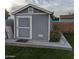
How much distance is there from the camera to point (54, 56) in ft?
4.37

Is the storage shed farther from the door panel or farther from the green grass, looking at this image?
the green grass

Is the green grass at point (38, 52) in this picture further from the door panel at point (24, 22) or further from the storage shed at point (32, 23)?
the door panel at point (24, 22)

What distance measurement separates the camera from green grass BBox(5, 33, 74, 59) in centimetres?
133

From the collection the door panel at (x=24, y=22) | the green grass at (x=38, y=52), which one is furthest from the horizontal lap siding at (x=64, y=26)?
the door panel at (x=24, y=22)

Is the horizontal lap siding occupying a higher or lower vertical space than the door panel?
lower

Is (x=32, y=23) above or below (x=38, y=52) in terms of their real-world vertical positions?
above

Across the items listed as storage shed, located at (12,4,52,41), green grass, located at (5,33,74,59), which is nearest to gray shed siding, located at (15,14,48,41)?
storage shed, located at (12,4,52,41)

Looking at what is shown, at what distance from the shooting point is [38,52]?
1.36 meters

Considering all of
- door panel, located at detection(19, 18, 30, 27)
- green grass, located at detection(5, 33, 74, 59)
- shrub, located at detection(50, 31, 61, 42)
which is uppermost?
door panel, located at detection(19, 18, 30, 27)

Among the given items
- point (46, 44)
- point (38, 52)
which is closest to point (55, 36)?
point (46, 44)

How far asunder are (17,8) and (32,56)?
456 mm

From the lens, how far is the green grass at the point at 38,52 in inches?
52.2

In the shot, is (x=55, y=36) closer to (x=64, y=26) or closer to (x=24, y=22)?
(x=64, y=26)
